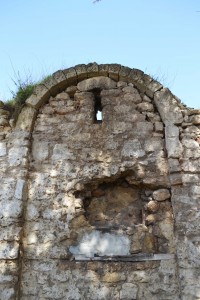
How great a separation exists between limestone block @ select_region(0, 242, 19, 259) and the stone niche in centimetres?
Result: 59

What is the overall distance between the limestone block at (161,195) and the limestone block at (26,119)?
1768 millimetres

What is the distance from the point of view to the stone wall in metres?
3.42

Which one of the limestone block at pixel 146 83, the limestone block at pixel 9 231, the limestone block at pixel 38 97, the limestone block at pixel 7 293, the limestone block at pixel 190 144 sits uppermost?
the limestone block at pixel 146 83

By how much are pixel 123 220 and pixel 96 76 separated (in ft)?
6.50

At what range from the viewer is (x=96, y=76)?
4.45 metres

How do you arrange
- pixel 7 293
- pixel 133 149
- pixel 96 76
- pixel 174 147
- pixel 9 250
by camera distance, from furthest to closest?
pixel 96 76, pixel 133 149, pixel 174 147, pixel 9 250, pixel 7 293

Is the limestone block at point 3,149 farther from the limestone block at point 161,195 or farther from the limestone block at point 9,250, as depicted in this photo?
the limestone block at point 161,195

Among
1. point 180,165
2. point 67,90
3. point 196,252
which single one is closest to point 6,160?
point 67,90

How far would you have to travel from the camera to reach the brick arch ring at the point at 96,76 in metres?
4.07

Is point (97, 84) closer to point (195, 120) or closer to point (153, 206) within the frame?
point (195, 120)

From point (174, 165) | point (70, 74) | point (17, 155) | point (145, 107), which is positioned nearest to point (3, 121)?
point (17, 155)

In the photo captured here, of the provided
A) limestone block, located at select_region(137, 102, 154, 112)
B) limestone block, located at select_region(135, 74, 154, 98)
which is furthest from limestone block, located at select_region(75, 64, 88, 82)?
limestone block, located at select_region(137, 102, 154, 112)

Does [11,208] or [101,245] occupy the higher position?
[11,208]

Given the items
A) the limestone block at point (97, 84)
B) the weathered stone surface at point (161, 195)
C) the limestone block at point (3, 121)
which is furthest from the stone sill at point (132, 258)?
the limestone block at point (97, 84)
